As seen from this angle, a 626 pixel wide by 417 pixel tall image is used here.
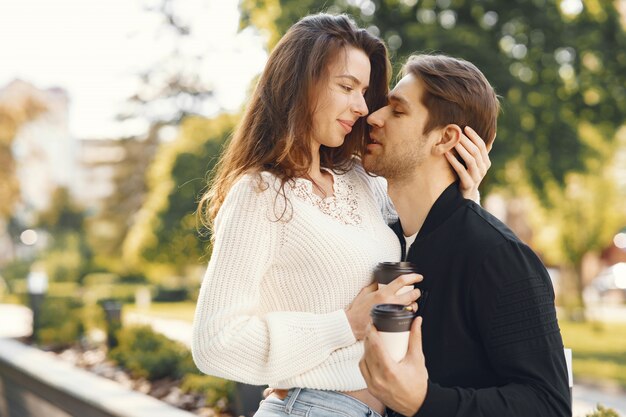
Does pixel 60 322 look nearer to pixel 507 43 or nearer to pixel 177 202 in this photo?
pixel 507 43

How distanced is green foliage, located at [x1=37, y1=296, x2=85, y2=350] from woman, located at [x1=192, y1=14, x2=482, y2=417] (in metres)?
8.90

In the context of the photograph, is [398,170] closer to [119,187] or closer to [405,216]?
[405,216]

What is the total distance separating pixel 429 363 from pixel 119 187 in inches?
1635

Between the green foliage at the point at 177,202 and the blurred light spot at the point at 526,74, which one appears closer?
the blurred light spot at the point at 526,74

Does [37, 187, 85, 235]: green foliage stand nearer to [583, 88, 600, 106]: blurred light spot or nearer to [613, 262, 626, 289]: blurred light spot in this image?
[613, 262, 626, 289]: blurred light spot

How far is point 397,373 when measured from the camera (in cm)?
191

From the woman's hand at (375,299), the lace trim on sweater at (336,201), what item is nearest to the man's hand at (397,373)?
the woman's hand at (375,299)

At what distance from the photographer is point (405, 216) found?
277 cm

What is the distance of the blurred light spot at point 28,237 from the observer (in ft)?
165

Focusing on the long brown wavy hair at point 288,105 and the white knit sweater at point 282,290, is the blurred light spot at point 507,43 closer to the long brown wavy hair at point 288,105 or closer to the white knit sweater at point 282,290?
the long brown wavy hair at point 288,105

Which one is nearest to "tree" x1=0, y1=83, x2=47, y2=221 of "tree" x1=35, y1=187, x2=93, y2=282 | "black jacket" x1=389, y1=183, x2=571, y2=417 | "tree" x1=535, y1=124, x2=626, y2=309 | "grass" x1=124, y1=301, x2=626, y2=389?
"tree" x1=35, y1=187, x2=93, y2=282

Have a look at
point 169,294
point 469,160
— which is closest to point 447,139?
point 469,160

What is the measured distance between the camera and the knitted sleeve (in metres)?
2.49

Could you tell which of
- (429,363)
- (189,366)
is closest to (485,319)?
(429,363)
